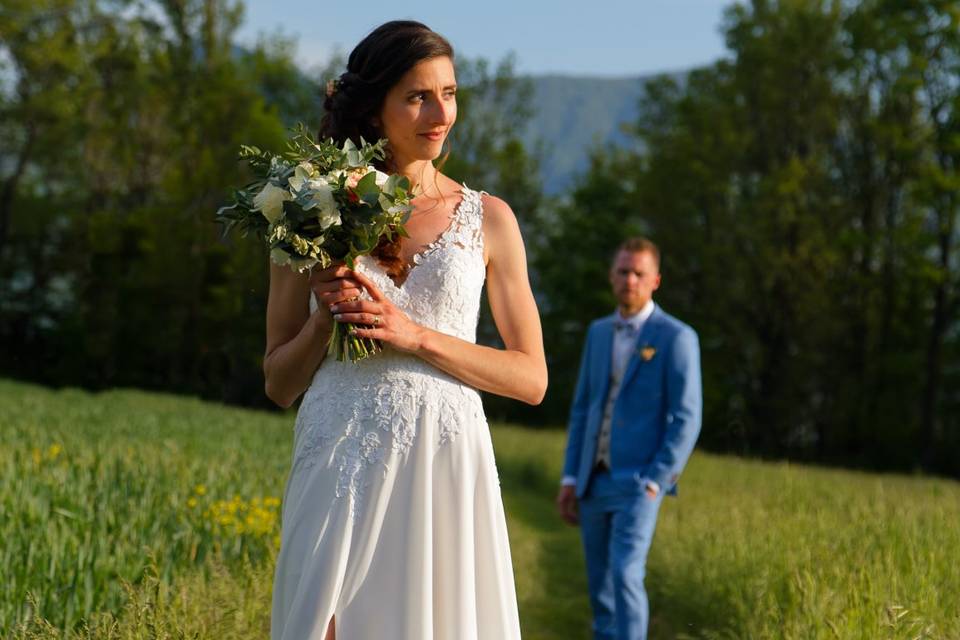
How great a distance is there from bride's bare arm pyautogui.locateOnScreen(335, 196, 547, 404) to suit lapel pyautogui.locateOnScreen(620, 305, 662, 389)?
3.59 m

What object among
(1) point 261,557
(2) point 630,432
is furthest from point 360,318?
(1) point 261,557

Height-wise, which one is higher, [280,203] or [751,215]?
[751,215]

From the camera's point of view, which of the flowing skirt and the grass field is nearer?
the flowing skirt

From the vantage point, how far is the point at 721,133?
3594 cm

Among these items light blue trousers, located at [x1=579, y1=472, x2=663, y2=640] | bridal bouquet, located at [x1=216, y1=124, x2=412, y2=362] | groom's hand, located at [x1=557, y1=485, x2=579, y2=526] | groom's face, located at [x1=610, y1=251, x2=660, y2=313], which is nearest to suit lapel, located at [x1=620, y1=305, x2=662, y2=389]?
groom's face, located at [x1=610, y1=251, x2=660, y2=313]

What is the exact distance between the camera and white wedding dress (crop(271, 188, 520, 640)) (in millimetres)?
2939

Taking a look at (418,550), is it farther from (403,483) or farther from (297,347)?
(297,347)

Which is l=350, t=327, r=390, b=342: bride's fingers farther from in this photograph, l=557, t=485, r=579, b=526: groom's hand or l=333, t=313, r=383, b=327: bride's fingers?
l=557, t=485, r=579, b=526: groom's hand

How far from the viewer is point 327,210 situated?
9.46 feet

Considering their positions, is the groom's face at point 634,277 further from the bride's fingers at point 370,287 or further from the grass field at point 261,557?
the bride's fingers at point 370,287

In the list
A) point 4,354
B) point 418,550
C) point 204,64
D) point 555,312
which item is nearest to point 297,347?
point 418,550

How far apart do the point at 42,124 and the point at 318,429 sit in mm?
40808

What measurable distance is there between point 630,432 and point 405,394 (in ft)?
12.5

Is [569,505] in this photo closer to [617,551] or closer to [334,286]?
[617,551]
